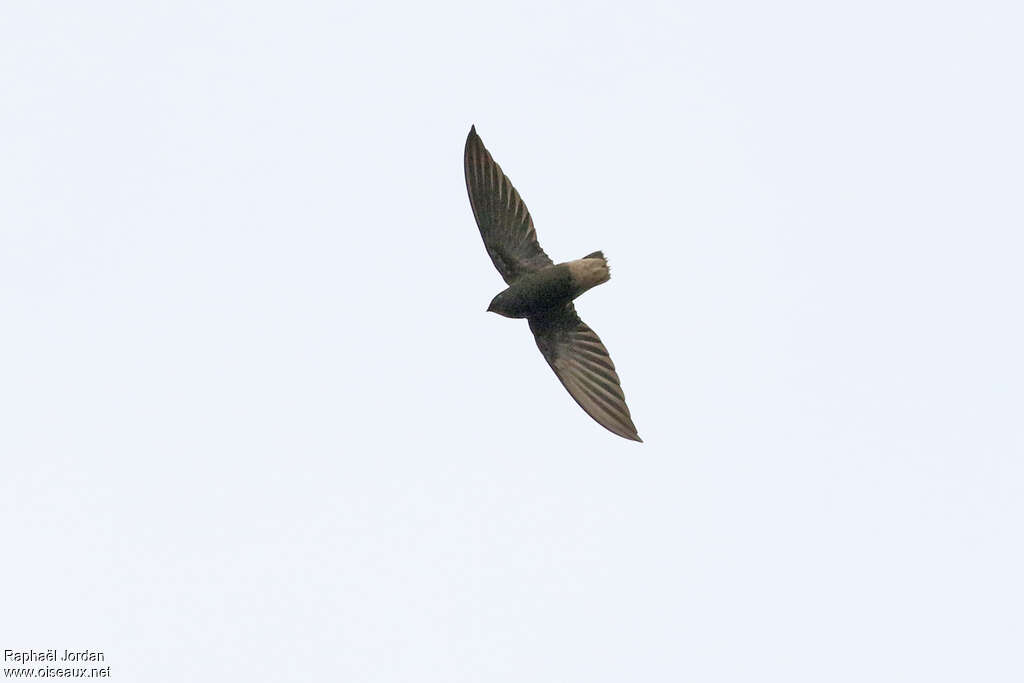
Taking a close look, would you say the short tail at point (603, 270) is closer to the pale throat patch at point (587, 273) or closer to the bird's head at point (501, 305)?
the pale throat patch at point (587, 273)

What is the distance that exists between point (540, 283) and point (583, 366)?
3.18 ft

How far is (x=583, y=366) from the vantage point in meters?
15.2

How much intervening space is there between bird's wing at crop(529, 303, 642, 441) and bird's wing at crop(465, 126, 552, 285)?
0.65 meters

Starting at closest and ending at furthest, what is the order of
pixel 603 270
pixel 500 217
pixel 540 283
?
pixel 540 283
pixel 603 270
pixel 500 217

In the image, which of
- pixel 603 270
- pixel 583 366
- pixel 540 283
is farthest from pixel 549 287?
pixel 583 366

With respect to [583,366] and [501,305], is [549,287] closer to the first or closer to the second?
[501,305]

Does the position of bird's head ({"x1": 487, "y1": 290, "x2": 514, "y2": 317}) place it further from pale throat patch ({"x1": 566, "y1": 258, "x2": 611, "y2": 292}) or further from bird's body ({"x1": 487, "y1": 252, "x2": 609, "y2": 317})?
pale throat patch ({"x1": 566, "y1": 258, "x2": 611, "y2": 292})

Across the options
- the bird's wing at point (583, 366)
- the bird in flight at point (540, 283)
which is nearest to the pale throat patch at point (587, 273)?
the bird in flight at point (540, 283)

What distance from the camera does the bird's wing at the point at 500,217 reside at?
1518cm

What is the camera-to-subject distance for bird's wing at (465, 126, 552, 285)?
1518cm

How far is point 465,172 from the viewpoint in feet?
50.0

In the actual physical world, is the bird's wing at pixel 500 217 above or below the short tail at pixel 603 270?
above

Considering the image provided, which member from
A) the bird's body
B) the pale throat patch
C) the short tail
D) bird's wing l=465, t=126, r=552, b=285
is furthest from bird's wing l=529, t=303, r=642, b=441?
bird's wing l=465, t=126, r=552, b=285

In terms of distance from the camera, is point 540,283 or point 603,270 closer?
point 540,283
